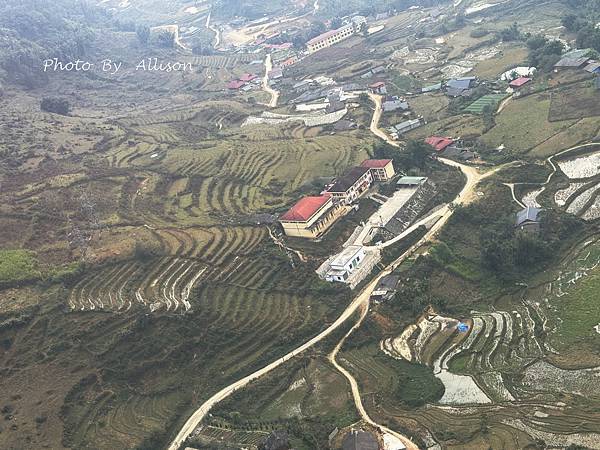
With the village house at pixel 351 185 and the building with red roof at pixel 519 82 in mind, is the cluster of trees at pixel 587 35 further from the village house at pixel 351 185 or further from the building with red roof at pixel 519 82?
the village house at pixel 351 185

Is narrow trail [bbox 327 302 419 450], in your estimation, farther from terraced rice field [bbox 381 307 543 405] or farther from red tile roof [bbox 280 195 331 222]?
red tile roof [bbox 280 195 331 222]

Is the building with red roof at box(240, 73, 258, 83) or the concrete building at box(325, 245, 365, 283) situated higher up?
the concrete building at box(325, 245, 365, 283)

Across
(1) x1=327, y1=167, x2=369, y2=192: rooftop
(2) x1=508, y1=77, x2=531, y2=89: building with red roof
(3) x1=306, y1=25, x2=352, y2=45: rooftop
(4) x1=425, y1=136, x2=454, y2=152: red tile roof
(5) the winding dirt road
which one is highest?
(1) x1=327, y1=167, x2=369, y2=192: rooftop

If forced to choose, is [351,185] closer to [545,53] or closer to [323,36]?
[545,53]

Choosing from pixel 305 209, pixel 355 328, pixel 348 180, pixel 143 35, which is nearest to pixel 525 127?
pixel 348 180

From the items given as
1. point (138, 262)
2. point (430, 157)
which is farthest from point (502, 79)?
point (138, 262)

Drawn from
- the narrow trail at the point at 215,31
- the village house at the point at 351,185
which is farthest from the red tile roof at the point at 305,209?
the narrow trail at the point at 215,31

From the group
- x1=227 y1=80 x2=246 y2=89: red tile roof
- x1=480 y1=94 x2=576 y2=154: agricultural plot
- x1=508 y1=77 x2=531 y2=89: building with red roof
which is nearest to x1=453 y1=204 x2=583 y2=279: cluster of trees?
x1=480 y1=94 x2=576 y2=154: agricultural plot
